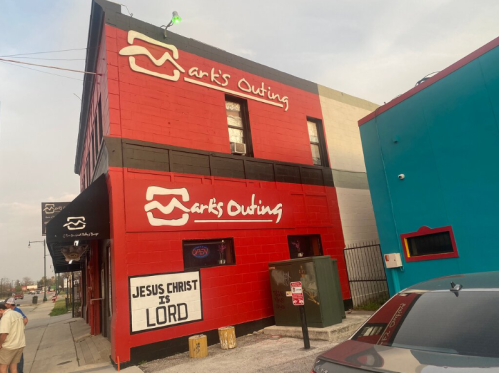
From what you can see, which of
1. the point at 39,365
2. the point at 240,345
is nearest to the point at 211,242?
the point at 240,345

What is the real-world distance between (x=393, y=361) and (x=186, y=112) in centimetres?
890

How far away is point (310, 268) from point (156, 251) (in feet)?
12.4

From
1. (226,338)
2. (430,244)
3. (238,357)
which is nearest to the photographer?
(238,357)

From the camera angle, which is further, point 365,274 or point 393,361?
point 365,274

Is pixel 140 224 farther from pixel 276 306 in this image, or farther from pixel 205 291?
pixel 276 306

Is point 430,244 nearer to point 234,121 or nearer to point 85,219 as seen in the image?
point 234,121

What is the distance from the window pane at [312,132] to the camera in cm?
1366

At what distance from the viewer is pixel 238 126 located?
11492mm

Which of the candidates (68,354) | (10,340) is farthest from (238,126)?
(68,354)

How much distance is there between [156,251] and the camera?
8344mm

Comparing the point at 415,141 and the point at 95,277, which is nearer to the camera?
the point at 415,141

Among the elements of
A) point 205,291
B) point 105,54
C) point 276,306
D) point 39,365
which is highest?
point 105,54

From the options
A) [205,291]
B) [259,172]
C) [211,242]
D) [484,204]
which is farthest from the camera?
[259,172]

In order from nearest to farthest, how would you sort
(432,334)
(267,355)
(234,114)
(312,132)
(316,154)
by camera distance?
1. (432,334)
2. (267,355)
3. (234,114)
4. (316,154)
5. (312,132)
